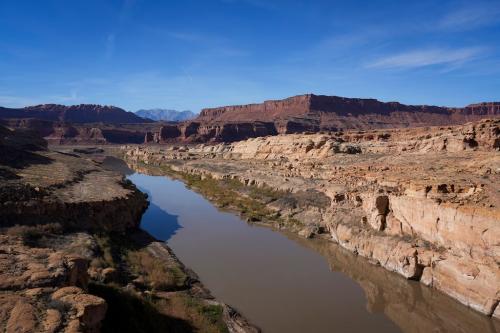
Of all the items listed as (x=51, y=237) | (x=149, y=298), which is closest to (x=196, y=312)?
(x=149, y=298)

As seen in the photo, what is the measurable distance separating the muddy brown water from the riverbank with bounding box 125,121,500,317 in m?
0.81

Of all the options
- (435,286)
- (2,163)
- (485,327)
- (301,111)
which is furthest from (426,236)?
(301,111)

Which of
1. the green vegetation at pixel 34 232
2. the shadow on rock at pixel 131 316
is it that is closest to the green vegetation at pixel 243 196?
the green vegetation at pixel 34 232

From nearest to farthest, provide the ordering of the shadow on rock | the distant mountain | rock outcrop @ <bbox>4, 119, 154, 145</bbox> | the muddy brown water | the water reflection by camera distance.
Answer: the shadow on rock, the water reflection, the muddy brown water, rock outcrop @ <bbox>4, 119, 154, 145</bbox>, the distant mountain

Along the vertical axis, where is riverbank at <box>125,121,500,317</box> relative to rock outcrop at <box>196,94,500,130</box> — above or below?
below

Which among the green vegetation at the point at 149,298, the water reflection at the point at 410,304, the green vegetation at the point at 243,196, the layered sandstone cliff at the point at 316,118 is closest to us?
the green vegetation at the point at 149,298

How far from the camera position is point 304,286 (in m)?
16.3

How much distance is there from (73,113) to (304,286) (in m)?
175

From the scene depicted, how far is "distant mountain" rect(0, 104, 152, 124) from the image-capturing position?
483 ft

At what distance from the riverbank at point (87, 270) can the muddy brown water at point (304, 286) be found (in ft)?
4.49

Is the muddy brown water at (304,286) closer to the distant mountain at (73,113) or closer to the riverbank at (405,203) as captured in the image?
the riverbank at (405,203)

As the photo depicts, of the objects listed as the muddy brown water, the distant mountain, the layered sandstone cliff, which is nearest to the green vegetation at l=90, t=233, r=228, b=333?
the muddy brown water

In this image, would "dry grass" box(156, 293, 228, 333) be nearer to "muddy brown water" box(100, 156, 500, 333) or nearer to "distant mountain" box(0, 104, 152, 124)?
"muddy brown water" box(100, 156, 500, 333)

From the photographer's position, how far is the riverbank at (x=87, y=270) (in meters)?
7.71
